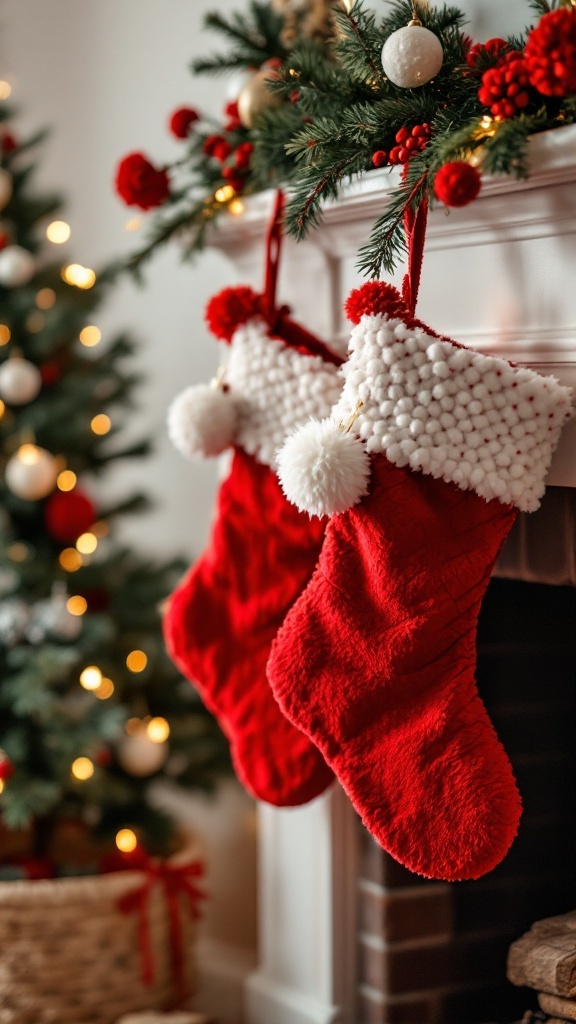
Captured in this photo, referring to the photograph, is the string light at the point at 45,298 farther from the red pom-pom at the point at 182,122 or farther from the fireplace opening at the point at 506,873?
the fireplace opening at the point at 506,873

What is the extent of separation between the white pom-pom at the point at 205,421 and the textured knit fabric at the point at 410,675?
0.98 ft

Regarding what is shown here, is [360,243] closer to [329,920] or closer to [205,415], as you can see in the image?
[205,415]

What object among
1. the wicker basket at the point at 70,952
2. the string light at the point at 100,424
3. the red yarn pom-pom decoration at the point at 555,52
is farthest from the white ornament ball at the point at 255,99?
the wicker basket at the point at 70,952

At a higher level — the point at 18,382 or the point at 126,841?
the point at 18,382

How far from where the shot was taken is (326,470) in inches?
43.5

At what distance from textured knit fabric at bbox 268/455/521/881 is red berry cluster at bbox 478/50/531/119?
0.38m

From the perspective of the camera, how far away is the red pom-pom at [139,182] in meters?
1.48

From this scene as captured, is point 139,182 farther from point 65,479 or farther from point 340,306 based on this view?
point 65,479

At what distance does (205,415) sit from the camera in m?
1.42

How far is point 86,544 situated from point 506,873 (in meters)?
0.99

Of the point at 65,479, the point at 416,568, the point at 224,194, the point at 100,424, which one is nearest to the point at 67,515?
the point at 65,479

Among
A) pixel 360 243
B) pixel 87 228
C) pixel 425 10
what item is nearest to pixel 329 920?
pixel 360 243

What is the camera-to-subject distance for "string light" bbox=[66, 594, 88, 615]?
1920mm

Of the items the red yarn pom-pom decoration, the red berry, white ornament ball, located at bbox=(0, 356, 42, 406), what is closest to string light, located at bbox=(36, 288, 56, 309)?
white ornament ball, located at bbox=(0, 356, 42, 406)
